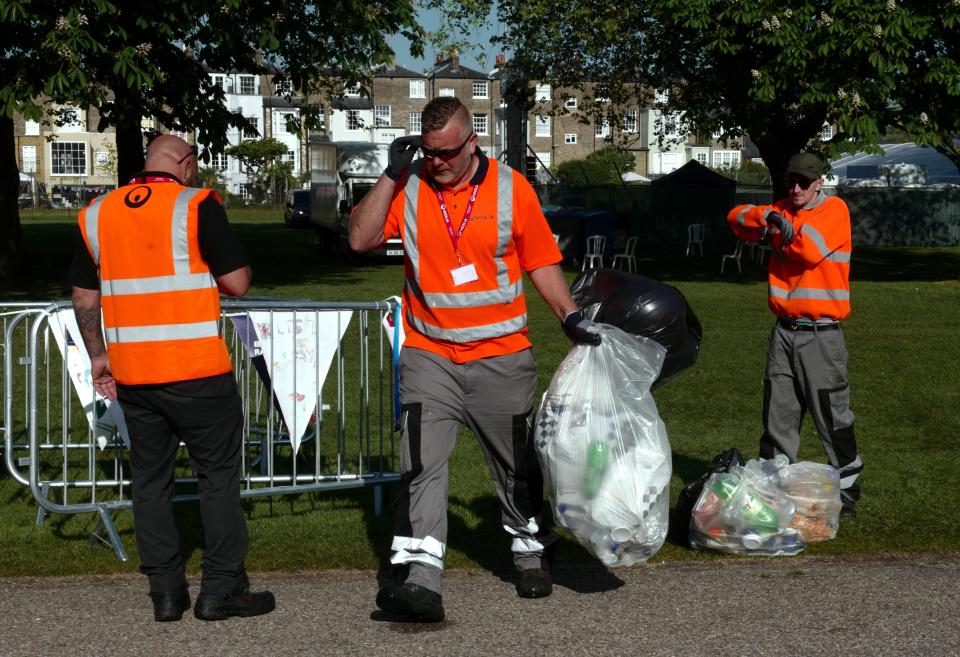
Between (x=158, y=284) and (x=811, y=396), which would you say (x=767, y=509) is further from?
(x=158, y=284)

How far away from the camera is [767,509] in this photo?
5.98 m

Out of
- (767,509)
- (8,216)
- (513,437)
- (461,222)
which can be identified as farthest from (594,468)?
(8,216)

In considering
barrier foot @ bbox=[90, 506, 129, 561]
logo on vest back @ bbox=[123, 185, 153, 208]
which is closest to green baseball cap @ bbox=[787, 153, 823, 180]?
logo on vest back @ bbox=[123, 185, 153, 208]

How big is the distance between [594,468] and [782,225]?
6.17ft

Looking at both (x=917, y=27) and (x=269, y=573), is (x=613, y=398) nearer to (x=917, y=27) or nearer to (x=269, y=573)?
(x=269, y=573)

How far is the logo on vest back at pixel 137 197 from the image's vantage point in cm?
496

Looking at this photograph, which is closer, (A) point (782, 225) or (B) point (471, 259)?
(B) point (471, 259)

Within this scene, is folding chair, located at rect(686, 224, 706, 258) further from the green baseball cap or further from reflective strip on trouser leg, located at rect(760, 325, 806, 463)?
the green baseball cap

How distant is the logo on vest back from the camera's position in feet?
16.3

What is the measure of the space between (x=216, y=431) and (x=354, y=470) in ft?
9.63

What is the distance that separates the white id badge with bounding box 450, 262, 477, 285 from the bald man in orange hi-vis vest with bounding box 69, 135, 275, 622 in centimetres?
80

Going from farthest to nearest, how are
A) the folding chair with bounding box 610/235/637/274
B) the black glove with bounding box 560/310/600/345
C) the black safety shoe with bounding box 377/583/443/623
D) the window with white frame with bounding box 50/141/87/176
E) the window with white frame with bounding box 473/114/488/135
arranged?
the window with white frame with bounding box 473/114/488/135 → the window with white frame with bounding box 50/141/87/176 → the folding chair with bounding box 610/235/637/274 → the black glove with bounding box 560/310/600/345 → the black safety shoe with bounding box 377/583/443/623

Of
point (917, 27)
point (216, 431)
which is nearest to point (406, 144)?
point (216, 431)

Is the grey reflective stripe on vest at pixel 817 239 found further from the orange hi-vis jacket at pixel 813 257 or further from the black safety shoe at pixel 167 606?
the black safety shoe at pixel 167 606
